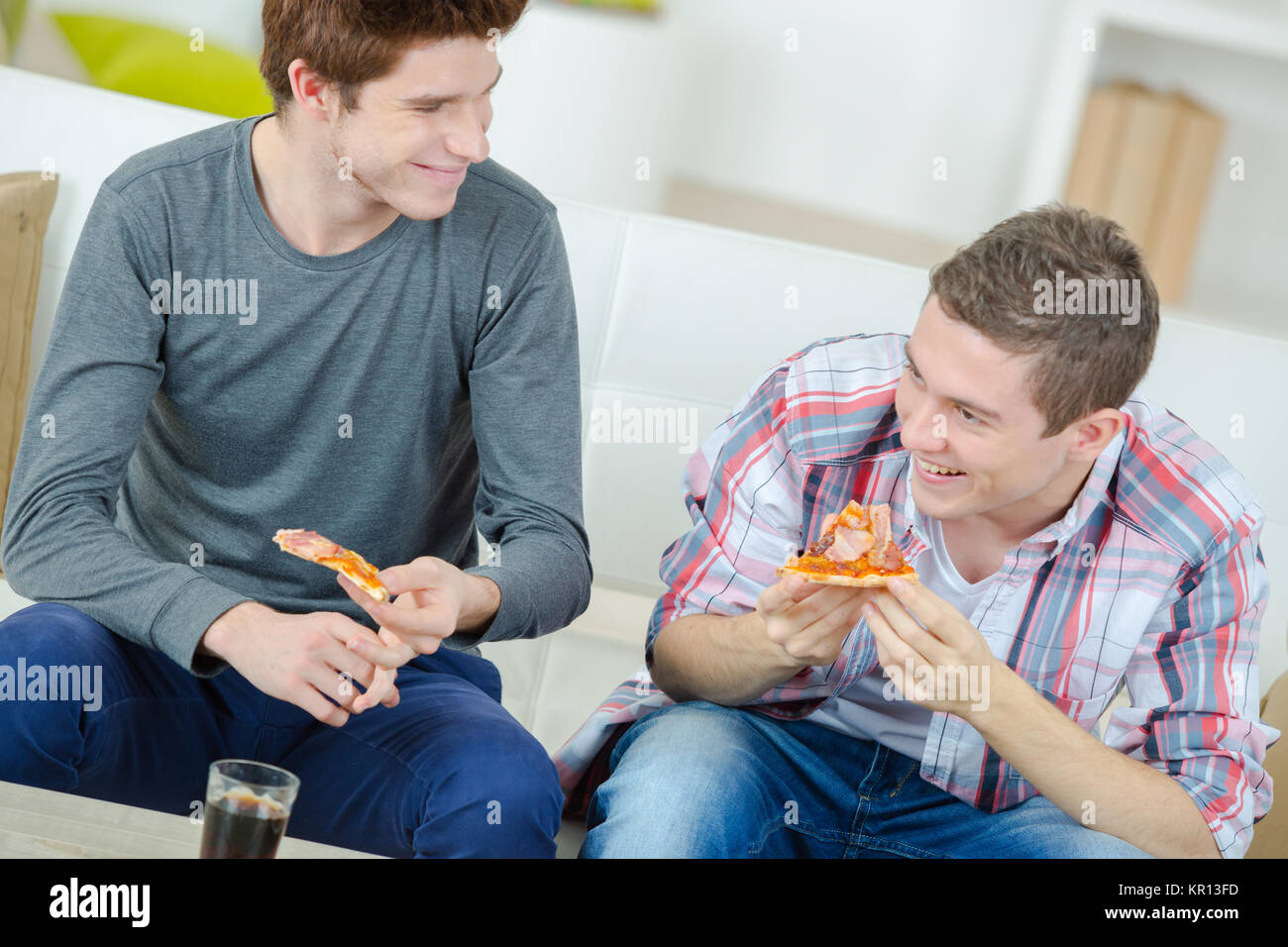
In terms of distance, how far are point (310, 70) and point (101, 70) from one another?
1.30m

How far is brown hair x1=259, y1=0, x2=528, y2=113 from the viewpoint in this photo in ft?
4.61

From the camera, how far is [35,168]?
2.10 metres

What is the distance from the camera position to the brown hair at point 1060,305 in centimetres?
142

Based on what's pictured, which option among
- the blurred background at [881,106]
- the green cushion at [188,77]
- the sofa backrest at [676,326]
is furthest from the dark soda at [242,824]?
the green cushion at [188,77]

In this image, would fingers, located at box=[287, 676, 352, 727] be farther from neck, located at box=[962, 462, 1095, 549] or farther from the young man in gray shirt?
neck, located at box=[962, 462, 1095, 549]

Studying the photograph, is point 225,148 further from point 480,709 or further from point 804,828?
point 804,828

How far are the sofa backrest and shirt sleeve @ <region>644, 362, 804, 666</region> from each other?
21.2 inches

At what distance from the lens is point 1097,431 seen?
4.93 feet

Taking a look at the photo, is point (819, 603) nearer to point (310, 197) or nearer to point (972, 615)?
point (972, 615)

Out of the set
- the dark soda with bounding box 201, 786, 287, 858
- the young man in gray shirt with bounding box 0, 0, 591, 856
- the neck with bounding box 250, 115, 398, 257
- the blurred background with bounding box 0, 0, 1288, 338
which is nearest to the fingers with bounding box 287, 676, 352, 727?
the young man in gray shirt with bounding box 0, 0, 591, 856

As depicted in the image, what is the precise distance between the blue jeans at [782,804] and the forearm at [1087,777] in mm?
32

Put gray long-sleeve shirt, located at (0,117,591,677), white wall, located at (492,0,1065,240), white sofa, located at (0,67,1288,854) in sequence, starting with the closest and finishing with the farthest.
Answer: gray long-sleeve shirt, located at (0,117,591,677), white sofa, located at (0,67,1288,854), white wall, located at (492,0,1065,240)

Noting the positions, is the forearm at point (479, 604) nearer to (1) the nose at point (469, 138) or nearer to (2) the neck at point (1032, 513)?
(1) the nose at point (469, 138)
